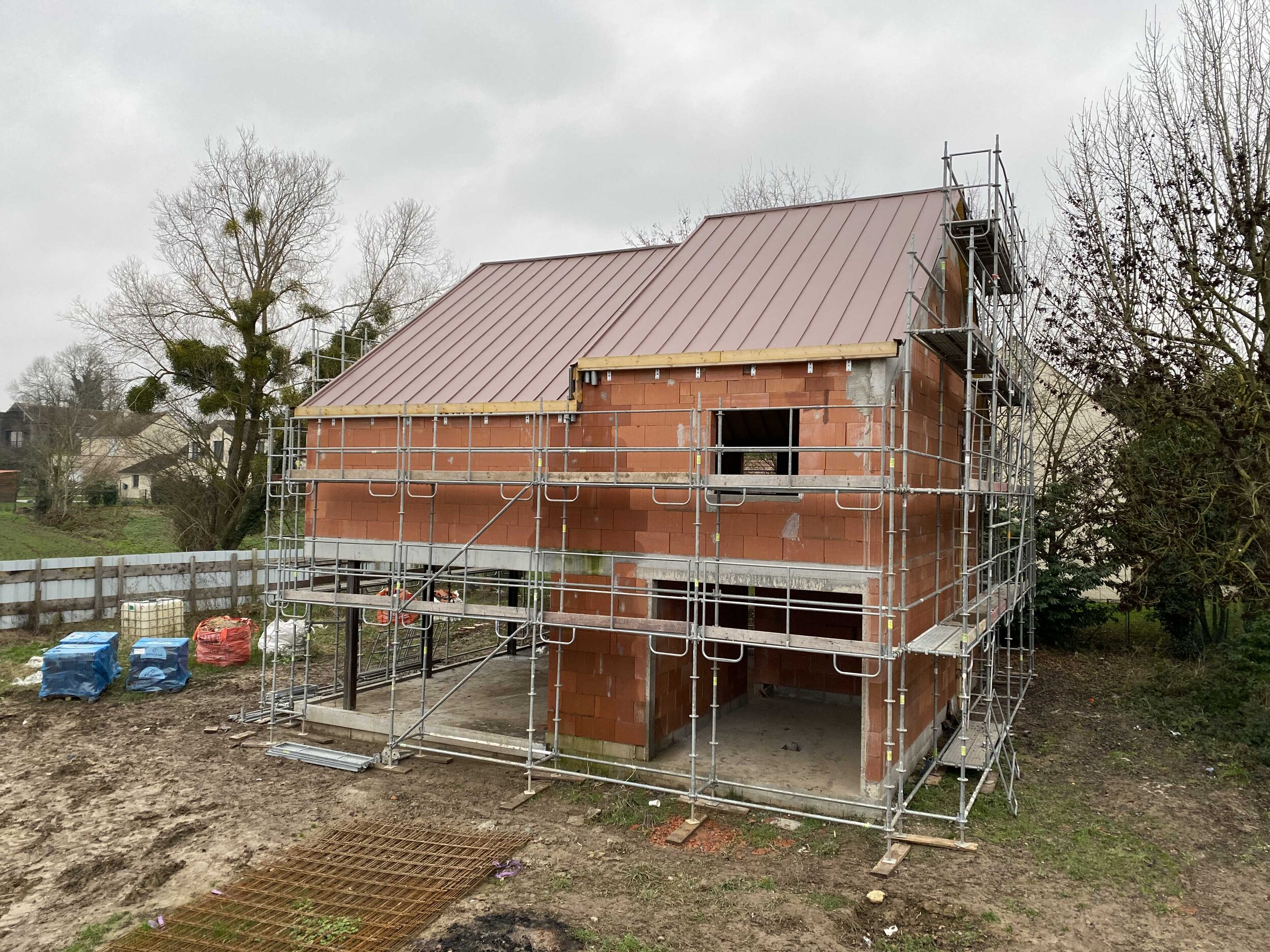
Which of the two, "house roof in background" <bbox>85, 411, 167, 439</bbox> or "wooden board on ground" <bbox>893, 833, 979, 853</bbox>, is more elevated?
"house roof in background" <bbox>85, 411, 167, 439</bbox>

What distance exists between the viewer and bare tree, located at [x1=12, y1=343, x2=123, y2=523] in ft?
113

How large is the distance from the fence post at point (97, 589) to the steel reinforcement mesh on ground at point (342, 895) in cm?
1343

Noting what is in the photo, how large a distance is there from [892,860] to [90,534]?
35.5m

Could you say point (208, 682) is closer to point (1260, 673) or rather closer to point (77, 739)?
point (77, 739)

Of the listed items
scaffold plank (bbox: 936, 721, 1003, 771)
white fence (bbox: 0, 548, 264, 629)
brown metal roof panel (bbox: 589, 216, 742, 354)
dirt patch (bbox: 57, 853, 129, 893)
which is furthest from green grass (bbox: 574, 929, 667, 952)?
white fence (bbox: 0, 548, 264, 629)

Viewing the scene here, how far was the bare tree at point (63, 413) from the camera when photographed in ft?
113

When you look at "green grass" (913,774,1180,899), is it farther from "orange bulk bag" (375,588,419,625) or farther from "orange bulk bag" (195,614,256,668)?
"orange bulk bag" (195,614,256,668)

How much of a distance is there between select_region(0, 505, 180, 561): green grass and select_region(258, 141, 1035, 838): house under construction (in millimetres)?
17255

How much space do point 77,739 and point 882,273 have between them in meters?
13.2

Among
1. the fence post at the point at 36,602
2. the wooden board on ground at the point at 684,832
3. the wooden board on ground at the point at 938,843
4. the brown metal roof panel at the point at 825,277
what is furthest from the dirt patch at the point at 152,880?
the fence post at the point at 36,602

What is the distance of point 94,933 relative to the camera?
6.93 meters

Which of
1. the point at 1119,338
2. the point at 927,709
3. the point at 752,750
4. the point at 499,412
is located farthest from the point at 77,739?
the point at 1119,338

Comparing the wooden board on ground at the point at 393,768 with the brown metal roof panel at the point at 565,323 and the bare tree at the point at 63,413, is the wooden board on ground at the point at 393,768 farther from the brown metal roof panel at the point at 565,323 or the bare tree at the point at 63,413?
the bare tree at the point at 63,413

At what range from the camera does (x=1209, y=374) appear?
45.4ft
